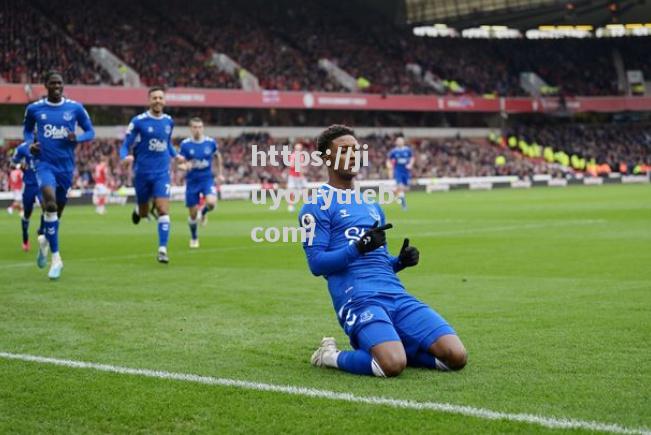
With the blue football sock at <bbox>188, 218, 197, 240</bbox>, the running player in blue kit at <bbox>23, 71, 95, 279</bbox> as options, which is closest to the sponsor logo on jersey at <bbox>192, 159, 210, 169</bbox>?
the blue football sock at <bbox>188, 218, 197, 240</bbox>

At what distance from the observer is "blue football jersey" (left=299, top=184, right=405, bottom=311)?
22.1 feet

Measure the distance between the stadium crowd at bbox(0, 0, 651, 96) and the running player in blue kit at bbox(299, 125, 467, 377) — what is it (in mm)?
44107

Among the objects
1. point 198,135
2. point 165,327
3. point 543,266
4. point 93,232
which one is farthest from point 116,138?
point 165,327

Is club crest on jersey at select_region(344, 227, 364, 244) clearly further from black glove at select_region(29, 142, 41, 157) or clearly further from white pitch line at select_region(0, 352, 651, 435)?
black glove at select_region(29, 142, 41, 157)

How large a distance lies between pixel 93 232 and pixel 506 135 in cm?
5335

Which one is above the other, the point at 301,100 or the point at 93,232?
the point at 301,100

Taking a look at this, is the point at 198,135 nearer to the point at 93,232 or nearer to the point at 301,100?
the point at 93,232

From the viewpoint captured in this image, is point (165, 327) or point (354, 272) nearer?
point (354, 272)

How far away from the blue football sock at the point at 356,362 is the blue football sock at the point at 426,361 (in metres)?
0.42

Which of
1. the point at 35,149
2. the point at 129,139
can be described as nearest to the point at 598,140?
the point at 129,139

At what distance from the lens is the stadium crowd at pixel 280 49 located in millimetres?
51991

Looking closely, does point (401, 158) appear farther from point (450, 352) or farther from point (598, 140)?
point (598, 140)

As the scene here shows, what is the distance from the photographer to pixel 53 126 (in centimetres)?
1323

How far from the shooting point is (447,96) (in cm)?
6762
